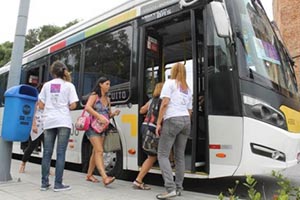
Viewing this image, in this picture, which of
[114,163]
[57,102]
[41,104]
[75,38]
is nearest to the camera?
[57,102]

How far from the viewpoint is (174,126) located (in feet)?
15.7

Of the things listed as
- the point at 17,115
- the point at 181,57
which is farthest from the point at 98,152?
the point at 181,57

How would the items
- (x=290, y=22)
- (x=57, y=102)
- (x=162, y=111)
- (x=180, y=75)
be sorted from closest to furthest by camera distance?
1. (x=162, y=111)
2. (x=180, y=75)
3. (x=57, y=102)
4. (x=290, y=22)

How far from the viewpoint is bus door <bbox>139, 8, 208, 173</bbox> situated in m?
5.16

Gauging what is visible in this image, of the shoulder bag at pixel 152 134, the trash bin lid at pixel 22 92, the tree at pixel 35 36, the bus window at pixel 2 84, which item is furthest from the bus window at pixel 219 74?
the tree at pixel 35 36

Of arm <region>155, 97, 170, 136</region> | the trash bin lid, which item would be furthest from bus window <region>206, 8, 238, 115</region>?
the trash bin lid

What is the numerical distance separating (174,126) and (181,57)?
8.02ft

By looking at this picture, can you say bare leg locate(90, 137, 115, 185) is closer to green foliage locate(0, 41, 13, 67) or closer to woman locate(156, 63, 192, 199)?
woman locate(156, 63, 192, 199)

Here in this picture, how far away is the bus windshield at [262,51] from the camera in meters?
5.04

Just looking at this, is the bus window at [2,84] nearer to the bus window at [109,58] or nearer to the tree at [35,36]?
the bus window at [109,58]

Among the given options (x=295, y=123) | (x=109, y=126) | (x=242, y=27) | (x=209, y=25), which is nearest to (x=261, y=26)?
(x=242, y=27)

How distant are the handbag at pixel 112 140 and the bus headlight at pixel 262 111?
226 centimetres

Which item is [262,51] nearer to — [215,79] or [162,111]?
[215,79]

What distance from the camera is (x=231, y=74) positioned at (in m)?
4.89
